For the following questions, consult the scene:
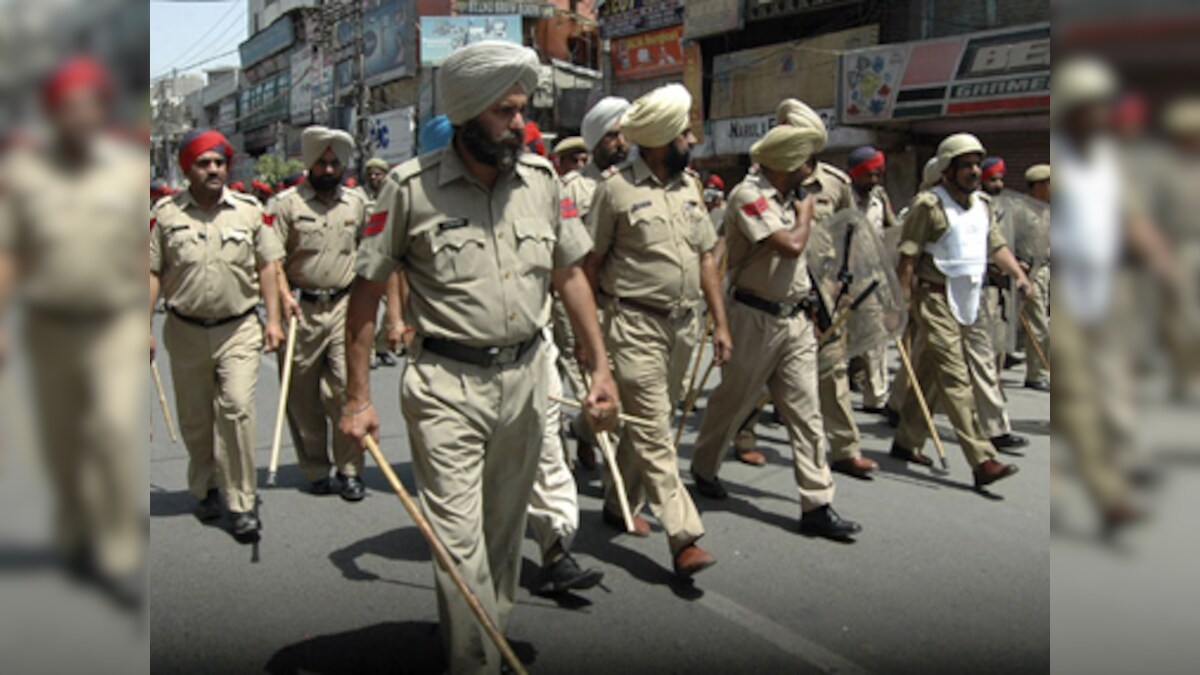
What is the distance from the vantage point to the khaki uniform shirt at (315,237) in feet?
19.5

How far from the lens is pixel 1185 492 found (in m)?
0.85

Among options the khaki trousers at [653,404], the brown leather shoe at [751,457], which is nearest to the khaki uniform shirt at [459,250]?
the khaki trousers at [653,404]

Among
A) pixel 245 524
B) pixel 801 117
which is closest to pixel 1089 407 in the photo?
pixel 801 117

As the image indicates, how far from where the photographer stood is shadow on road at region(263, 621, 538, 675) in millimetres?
3504

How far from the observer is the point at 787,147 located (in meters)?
4.98

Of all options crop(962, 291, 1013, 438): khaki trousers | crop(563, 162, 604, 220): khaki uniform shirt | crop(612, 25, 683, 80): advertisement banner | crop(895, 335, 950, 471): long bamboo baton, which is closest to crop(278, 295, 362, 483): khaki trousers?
crop(563, 162, 604, 220): khaki uniform shirt

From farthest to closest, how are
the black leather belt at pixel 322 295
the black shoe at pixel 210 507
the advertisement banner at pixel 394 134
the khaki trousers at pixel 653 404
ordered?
the advertisement banner at pixel 394 134 → the black leather belt at pixel 322 295 → the black shoe at pixel 210 507 → the khaki trousers at pixel 653 404

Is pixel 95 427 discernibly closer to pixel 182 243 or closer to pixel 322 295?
pixel 182 243

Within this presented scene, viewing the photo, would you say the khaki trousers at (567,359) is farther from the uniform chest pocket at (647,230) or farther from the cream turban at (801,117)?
the cream turban at (801,117)

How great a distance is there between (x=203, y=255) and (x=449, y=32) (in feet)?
103

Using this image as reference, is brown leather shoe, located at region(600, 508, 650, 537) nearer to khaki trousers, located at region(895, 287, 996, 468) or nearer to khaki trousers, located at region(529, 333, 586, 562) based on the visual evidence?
khaki trousers, located at region(529, 333, 586, 562)

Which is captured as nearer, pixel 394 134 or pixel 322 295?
pixel 322 295

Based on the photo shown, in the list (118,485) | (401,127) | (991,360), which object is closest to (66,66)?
(118,485)

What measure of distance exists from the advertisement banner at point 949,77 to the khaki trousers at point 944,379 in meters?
10.2
